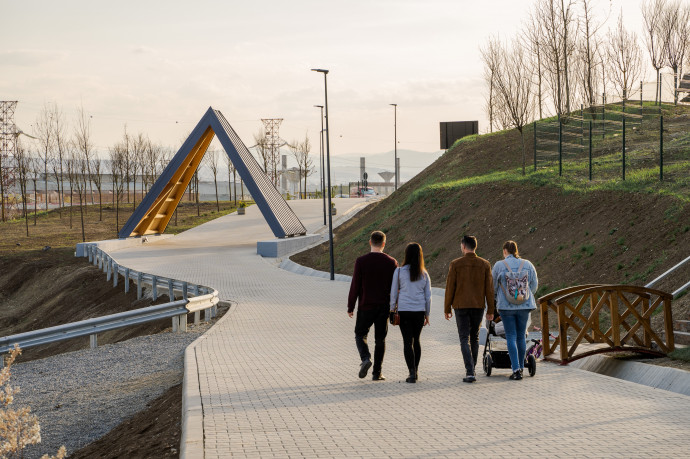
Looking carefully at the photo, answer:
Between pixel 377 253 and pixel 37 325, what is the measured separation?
21.4 m

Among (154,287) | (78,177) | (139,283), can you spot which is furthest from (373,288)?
(78,177)

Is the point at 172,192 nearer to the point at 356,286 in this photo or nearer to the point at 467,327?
the point at 356,286

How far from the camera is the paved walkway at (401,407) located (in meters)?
6.55

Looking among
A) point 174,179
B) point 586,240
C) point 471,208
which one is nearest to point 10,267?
point 174,179

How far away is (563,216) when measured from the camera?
2347 cm

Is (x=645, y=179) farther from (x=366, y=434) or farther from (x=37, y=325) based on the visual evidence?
(x=37, y=325)

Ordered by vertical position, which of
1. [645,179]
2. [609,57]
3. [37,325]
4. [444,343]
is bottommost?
[37,325]

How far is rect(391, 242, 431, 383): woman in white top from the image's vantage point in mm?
9336

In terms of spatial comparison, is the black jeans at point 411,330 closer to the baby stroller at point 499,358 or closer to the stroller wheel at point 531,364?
the baby stroller at point 499,358

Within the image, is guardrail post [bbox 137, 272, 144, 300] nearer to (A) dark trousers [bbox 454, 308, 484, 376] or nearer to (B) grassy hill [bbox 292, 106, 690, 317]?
(B) grassy hill [bbox 292, 106, 690, 317]

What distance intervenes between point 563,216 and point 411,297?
1530 centimetres

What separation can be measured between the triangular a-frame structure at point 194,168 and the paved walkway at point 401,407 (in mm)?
23344

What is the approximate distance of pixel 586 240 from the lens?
20594mm

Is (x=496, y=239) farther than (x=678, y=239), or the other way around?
(x=496, y=239)
